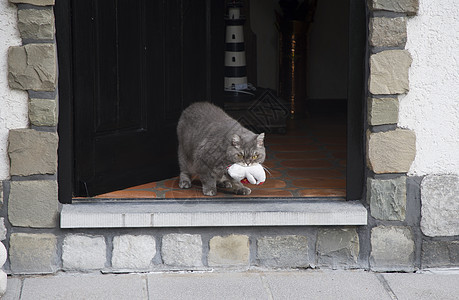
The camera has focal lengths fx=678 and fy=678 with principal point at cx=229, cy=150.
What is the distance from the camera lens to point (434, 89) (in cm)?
353

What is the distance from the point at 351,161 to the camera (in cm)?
368

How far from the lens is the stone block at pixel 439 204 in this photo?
3.60 m

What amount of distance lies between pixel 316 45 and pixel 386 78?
344 centimetres

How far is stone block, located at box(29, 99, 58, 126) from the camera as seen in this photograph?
11.0ft

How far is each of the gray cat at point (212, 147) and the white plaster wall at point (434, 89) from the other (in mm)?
832

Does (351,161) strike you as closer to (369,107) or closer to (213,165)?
(369,107)

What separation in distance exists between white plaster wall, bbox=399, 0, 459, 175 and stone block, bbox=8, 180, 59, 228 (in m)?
1.86

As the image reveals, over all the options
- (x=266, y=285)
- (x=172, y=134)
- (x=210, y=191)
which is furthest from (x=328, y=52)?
(x=266, y=285)

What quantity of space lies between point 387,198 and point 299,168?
3.67ft

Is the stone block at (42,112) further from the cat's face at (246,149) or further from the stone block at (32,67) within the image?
the cat's face at (246,149)

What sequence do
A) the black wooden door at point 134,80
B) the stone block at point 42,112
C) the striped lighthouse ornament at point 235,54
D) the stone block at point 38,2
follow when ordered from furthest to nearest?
the striped lighthouse ornament at point 235,54 → the black wooden door at point 134,80 → the stone block at point 42,112 → the stone block at point 38,2

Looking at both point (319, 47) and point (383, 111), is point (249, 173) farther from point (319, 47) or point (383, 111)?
point (319, 47)

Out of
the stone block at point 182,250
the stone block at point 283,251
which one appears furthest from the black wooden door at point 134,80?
the stone block at point 283,251

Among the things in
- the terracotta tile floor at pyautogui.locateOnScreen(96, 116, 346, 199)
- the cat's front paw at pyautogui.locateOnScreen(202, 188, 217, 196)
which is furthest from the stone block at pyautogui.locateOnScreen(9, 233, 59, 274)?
the cat's front paw at pyautogui.locateOnScreen(202, 188, 217, 196)
